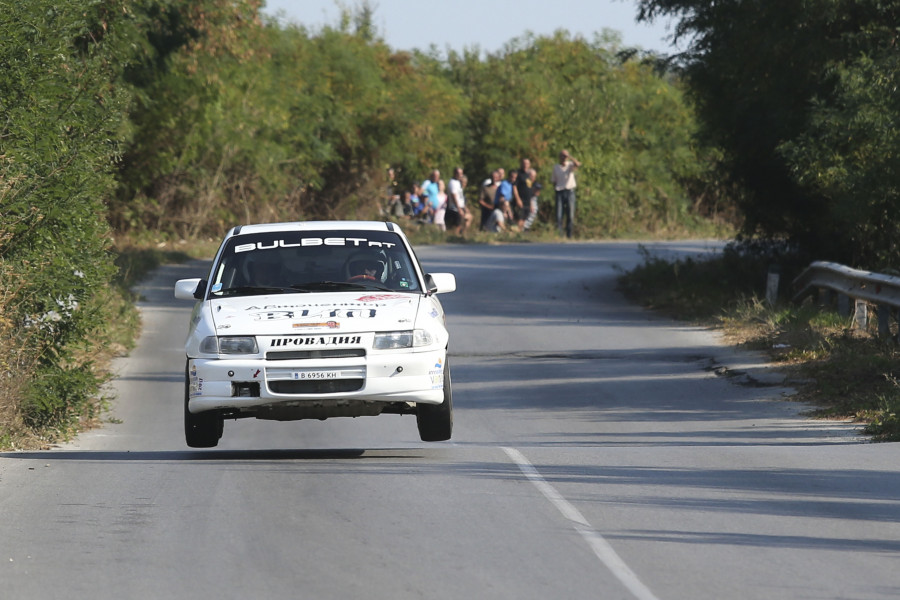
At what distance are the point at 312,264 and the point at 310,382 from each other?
1425 mm

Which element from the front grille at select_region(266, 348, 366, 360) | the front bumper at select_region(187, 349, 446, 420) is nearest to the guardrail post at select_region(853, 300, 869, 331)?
the front bumper at select_region(187, 349, 446, 420)

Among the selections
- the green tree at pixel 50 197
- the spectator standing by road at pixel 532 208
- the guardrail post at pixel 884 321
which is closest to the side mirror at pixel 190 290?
the green tree at pixel 50 197

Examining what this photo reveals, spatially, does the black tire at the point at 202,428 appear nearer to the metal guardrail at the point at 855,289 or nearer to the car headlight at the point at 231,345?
the car headlight at the point at 231,345

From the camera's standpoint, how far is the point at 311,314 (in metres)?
10.5

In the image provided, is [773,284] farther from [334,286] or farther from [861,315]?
[334,286]

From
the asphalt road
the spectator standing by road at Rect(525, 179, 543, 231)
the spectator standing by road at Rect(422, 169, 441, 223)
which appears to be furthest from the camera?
the spectator standing by road at Rect(525, 179, 543, 231)

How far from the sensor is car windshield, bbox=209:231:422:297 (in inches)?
445

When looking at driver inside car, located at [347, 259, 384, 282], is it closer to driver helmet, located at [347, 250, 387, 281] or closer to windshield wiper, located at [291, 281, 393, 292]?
driver helmet, located at [347, 250, 387, 281]

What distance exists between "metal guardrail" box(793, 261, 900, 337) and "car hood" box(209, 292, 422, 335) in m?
7.35

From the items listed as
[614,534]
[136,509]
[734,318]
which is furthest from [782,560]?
[734,318]

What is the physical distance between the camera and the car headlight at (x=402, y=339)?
34.4 feet

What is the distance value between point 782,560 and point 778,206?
16903 mm

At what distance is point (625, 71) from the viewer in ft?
192

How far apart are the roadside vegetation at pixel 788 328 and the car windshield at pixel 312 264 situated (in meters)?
4.15
